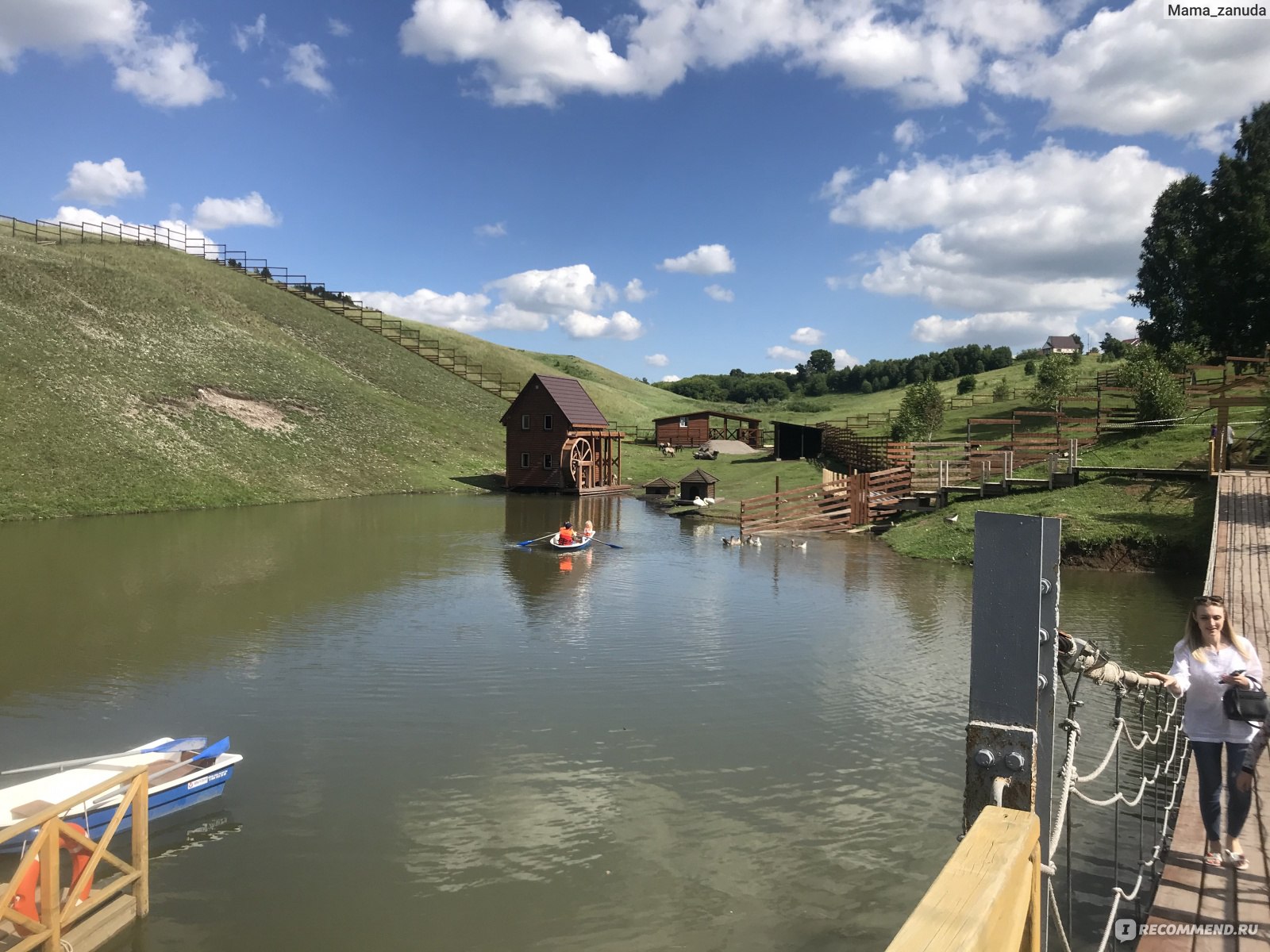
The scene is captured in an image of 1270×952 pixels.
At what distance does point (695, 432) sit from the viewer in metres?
75.7

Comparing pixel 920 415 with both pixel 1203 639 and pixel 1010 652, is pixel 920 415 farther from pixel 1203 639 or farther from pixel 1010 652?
pixel 1010 652

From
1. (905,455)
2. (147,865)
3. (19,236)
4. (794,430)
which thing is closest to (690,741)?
(147,865)

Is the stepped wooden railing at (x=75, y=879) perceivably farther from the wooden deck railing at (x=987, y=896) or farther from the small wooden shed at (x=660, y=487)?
the small wooden shed at (x=660, y=487)

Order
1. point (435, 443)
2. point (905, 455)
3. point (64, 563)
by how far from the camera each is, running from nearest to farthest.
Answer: point (64, 563) → point (905, 455) → point (435, 443)

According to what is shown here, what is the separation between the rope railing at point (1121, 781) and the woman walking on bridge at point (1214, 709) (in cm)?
29

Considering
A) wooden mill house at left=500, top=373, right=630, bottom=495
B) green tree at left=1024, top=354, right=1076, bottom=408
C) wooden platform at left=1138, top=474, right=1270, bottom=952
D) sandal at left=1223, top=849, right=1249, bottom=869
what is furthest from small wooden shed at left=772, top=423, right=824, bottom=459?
sandal at left=1223, top=849, right=1249, bottom=869

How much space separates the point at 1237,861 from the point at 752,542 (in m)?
25.1

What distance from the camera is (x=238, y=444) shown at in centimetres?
4719

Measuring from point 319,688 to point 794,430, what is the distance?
182 ft

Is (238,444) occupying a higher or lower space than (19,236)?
lower

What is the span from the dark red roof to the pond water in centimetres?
2938

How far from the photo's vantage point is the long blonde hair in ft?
21.4

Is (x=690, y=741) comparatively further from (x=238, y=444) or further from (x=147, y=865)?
(x=238, y=444)

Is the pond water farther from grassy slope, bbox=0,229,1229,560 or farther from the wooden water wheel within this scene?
the wooden water wheel
